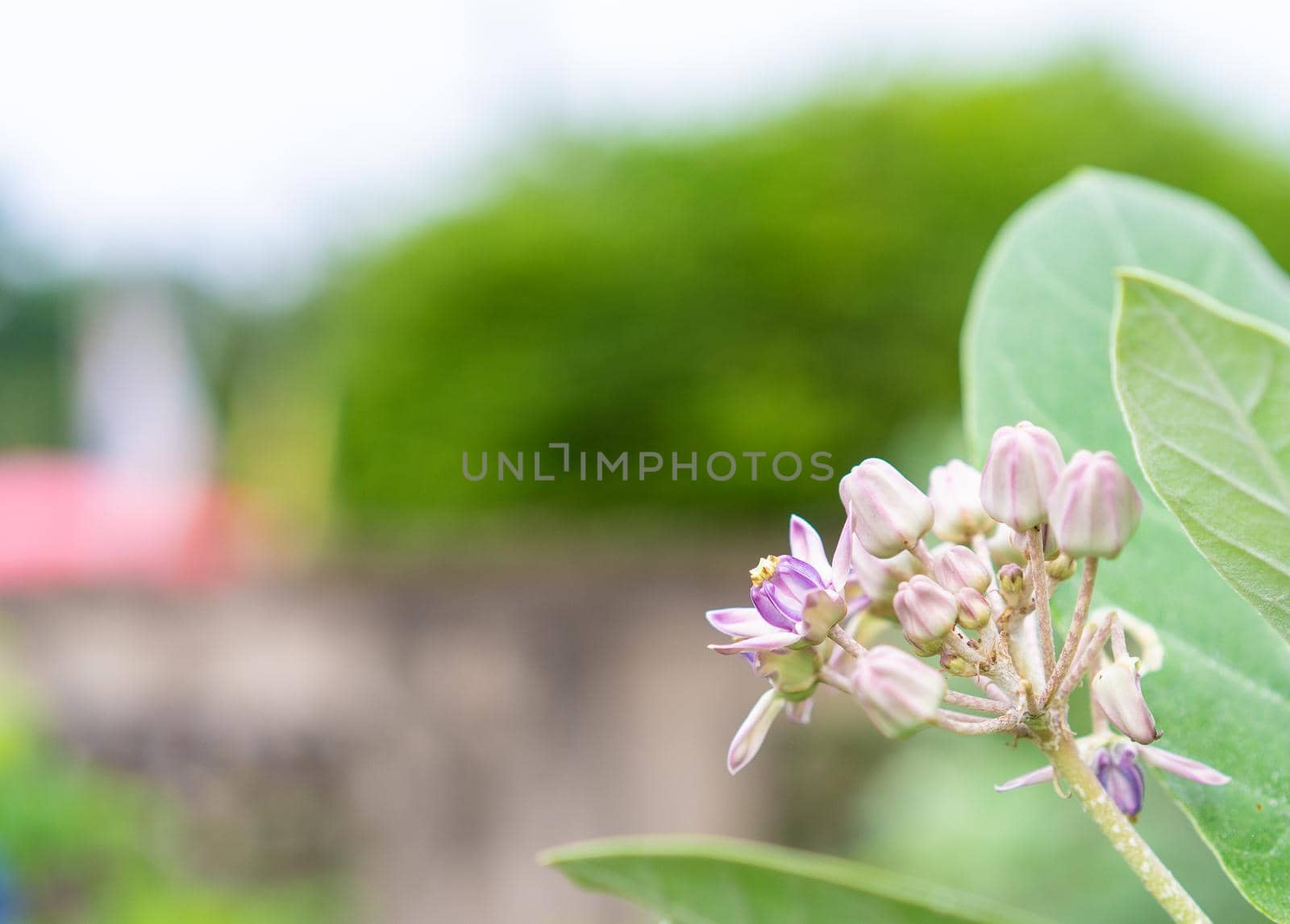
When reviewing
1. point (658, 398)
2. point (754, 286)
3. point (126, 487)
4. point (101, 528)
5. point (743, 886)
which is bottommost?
point (743, 886)

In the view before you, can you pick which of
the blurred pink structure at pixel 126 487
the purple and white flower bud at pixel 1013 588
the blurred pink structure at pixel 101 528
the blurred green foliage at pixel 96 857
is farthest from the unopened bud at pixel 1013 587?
the blurred pink structure at pixel 101 528

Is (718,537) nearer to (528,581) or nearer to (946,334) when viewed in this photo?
(528,581)

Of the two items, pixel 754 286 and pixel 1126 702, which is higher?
pixel 754 286

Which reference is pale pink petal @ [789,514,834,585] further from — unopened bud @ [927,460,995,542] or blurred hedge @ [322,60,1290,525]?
blurred hedge @ [322,60,1290,525]

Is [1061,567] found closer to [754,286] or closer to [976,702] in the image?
[976,702]

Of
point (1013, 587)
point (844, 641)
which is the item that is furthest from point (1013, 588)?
point (844, 641)

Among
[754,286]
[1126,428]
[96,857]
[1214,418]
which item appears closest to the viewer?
[1214,418]

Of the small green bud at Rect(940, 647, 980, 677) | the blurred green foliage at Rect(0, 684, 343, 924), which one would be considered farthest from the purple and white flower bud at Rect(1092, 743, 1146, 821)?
the blurred green foliage at Rect(0, 684, 343, 924)
